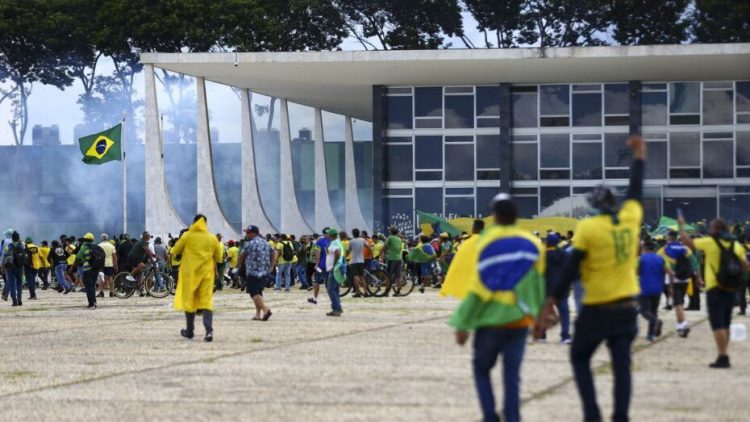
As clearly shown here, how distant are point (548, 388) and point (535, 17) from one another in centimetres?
5508

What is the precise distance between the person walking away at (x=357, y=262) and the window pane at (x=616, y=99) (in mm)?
23853

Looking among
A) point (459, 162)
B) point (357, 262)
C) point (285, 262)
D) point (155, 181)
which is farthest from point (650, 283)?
point (155, 181)

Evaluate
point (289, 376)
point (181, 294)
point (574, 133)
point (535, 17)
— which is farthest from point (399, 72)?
point (289, 376)

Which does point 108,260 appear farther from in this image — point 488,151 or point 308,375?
point 488,151

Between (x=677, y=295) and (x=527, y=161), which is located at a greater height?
(x=527, y=161)

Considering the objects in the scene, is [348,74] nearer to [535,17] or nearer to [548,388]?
[535,17]

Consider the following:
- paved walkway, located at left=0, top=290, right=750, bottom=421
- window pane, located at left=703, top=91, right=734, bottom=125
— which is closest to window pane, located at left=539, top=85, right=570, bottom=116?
window pane, located at left=703, top=91, right=734, bottom=125

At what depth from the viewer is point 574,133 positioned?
53500mm

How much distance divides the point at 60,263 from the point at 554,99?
73.1 feet

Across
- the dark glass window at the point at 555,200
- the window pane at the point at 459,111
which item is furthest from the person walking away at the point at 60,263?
the dark glass window at the point at 555,200

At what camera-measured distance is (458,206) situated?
2133 inches

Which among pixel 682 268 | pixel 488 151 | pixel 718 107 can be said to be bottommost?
pixel 682 268

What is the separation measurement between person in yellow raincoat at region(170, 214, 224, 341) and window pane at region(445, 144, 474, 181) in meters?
35.9

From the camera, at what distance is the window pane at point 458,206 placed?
2126 inches
